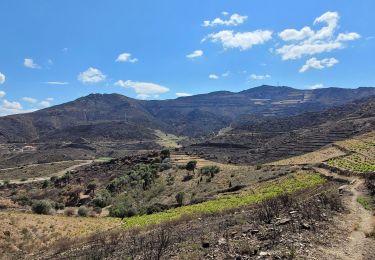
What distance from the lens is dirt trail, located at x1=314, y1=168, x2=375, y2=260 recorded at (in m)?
14.9

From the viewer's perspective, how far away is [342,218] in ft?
65.6

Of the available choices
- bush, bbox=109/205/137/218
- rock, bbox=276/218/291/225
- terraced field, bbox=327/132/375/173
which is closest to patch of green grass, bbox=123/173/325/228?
bush, bbox=109/205/137/218

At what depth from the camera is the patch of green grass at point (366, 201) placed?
22711 millimetres

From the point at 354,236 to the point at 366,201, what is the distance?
7.67 meters

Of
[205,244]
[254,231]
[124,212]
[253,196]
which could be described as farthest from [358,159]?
[205,244]

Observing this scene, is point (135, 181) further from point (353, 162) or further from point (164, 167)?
point (353, 162)

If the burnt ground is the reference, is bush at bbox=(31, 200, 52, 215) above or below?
below

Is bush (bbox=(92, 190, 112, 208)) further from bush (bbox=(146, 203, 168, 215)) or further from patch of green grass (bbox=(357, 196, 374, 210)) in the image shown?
patch of green grass (bbox=(357, 196, 374, 210))

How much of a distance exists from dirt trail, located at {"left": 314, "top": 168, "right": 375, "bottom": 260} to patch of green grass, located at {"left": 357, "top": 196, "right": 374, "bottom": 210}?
0.71 ft

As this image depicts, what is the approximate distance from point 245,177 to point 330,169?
45.2 feet

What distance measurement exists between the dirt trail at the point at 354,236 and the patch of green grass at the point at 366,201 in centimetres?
22

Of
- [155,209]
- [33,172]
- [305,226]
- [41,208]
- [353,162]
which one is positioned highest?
[305,226]

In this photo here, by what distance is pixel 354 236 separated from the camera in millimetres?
17188

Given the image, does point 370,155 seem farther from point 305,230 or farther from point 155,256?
point 155,256
